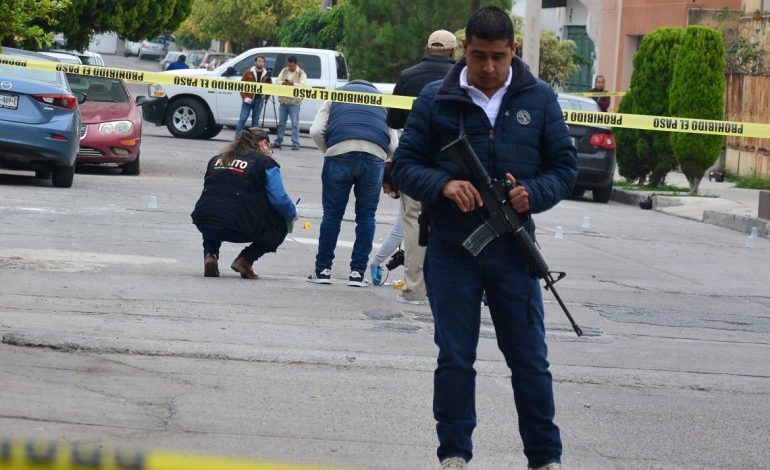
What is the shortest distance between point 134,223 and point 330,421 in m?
8.16

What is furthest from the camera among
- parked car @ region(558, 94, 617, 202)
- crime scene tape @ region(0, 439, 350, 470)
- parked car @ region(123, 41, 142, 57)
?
parked car @ region(123, 41, 142, 57)

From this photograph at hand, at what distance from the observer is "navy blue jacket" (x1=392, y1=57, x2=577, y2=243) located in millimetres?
4914

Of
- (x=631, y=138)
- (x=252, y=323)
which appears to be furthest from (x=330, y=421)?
(x=631, y=138)

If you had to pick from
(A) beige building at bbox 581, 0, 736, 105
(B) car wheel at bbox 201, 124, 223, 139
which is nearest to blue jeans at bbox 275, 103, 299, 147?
(B) car wheel at bbox 201, 124, 223, 139

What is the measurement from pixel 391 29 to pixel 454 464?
34183mm

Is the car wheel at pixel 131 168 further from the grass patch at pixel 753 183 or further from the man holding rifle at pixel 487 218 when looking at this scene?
the man holding rifle at pixel 487 218

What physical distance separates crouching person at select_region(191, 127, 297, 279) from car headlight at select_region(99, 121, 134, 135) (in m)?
8.49

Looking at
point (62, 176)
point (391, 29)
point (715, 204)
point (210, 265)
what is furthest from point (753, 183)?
point (391, 29)

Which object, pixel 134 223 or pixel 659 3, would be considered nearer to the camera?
pixel 134 223

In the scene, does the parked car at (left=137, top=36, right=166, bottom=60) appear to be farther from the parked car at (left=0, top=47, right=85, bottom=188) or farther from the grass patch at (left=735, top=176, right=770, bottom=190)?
the parked car at (left=0, top=47, right=85, bottom=188)

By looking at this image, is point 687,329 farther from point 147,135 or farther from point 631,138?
point 147,135

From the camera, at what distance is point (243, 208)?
10484 millimetres

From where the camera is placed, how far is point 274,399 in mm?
6473

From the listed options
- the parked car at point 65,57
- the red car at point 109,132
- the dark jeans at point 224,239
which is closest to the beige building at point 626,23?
the red car at point 109,132
